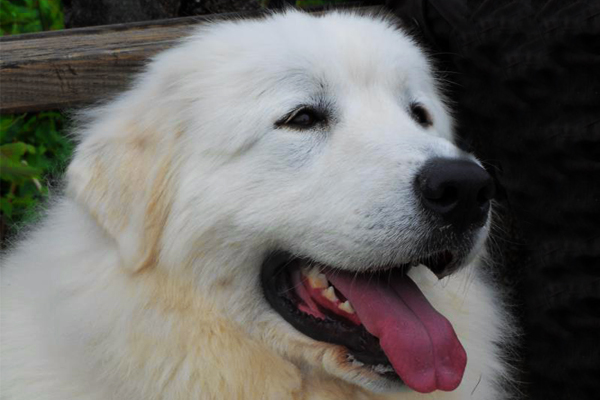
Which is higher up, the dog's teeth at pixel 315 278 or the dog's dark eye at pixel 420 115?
the dog's dark eye at pixel 420 115

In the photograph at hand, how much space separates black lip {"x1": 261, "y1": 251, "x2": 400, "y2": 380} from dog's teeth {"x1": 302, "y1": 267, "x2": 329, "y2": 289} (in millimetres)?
47

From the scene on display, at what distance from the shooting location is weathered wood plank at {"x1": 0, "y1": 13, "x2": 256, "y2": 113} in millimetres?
3939

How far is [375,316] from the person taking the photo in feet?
8.51

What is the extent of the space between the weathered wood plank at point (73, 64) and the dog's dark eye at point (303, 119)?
1395 mm

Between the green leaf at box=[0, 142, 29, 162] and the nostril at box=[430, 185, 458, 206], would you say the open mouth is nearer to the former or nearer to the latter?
the nostril at box=[430, 185, 458, 206]

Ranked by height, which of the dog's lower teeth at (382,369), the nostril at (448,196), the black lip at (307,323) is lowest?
the dog's lower teeth at (382,369)

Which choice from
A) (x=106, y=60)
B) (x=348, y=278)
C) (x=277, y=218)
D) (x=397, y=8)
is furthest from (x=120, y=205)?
(x=397, y=8)

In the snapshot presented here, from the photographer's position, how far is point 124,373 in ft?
8.82

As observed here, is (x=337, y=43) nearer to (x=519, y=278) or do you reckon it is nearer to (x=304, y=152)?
(x=304, y=152)

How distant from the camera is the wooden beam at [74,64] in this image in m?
3.94

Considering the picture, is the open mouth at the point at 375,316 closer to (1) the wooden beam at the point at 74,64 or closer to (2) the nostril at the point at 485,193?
(2) the nostril at the point at 485,193

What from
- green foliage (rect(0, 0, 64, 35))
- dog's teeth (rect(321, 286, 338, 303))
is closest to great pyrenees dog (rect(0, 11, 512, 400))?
dog's teeth (rect(321, 286, 338, 303))

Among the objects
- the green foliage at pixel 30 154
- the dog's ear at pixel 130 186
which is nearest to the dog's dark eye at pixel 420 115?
the dog's ear at pixel 130 186

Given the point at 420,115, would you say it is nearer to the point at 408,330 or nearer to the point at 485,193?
the point at 485,193
